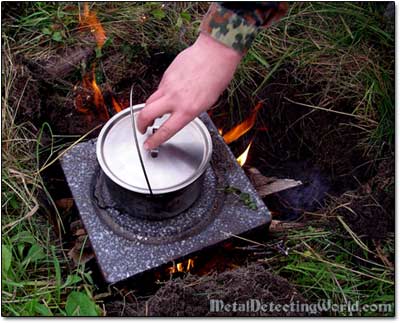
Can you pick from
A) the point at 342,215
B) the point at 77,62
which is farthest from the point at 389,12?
the point at 77,62

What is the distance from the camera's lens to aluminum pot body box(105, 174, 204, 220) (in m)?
2.47

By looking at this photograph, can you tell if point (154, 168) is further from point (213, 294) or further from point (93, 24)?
point (93, 24)

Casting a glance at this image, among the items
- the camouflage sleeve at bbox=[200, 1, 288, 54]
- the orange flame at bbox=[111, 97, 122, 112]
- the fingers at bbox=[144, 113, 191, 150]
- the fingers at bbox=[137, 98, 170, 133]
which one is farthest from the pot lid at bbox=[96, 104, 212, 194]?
the camouflage sleeve at bbox=[200, 1, 288, 54]

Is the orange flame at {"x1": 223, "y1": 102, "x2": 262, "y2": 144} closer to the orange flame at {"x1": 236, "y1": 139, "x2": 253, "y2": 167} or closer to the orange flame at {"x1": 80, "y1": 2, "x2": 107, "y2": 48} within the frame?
the orange flame at {"x1": 236, "y1": 139, "x2": 253, "y2": 167}

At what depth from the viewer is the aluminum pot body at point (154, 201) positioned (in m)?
2.47

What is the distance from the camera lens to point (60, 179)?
292cm

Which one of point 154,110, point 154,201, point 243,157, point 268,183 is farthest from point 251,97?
point 154,110

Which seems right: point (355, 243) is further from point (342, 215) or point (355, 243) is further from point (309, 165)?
point (309, 165)

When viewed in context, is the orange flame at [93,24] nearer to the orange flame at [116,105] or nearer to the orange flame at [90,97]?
the orange flame at [90,97]

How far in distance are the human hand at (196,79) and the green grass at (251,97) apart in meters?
0.76

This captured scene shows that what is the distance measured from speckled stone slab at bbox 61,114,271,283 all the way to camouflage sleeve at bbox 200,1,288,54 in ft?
2.73

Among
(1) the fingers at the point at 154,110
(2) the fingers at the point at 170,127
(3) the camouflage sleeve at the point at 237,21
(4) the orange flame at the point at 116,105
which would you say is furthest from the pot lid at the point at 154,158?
(3) the camouflage sleeve at the point at 237,21

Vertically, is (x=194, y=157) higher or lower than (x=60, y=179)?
higher

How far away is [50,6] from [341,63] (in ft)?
4.55
